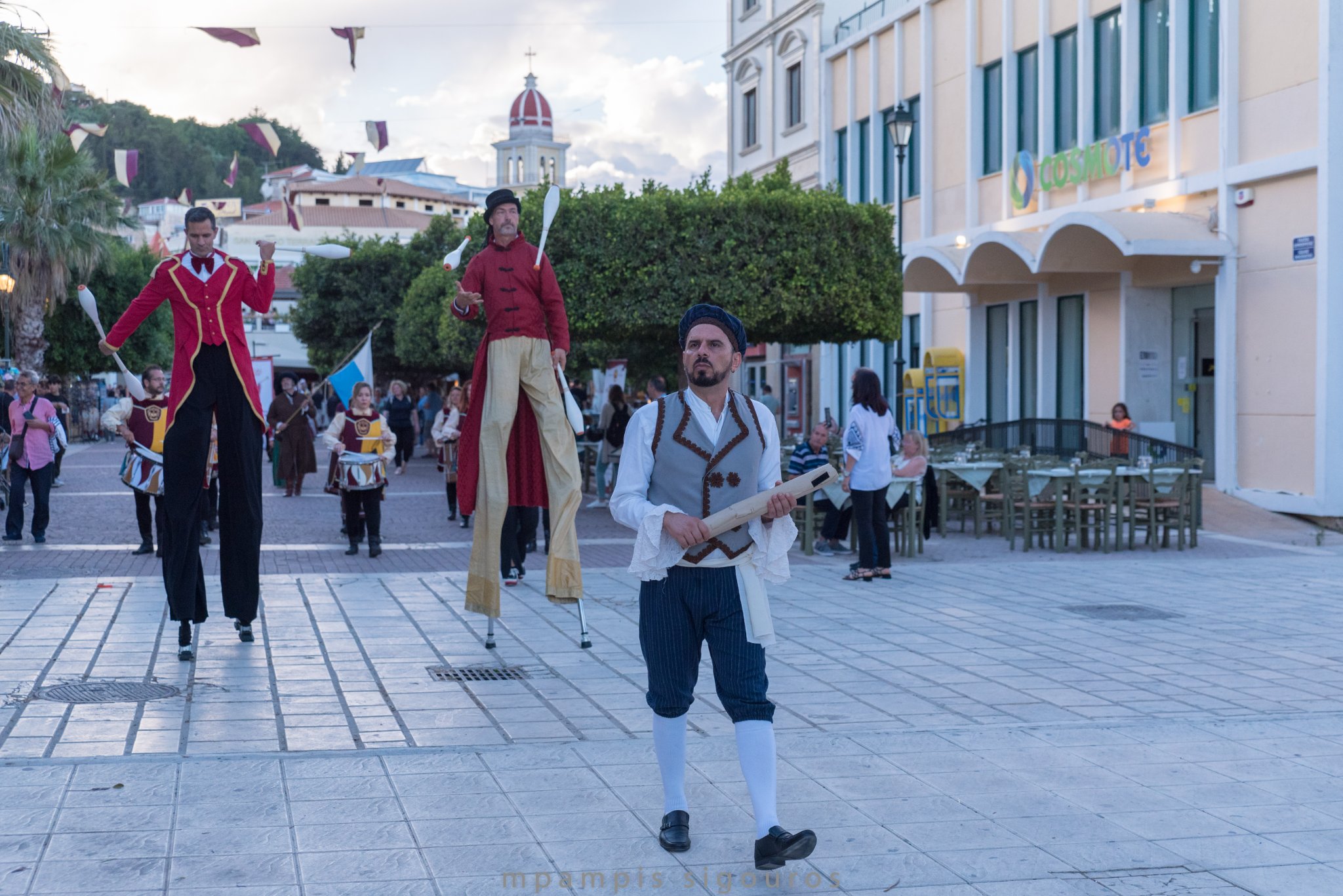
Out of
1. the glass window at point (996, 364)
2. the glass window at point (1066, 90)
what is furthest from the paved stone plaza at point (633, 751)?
the glass window at point (996, 364)

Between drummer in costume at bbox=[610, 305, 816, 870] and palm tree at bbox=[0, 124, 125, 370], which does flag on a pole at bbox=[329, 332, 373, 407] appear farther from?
palm tree at bbox=[0, 124, 125, 370]

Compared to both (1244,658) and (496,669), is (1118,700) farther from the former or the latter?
(496,669)

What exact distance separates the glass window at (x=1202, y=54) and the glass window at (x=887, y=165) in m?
9.60

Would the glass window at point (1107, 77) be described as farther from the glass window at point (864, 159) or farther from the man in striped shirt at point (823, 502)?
the man in striped shirt at point (823, 502)

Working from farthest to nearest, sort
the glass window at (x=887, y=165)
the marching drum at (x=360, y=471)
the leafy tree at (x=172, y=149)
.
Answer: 1. the leafy tree at (x=172, y=149)
2. the glass window at (x=887, y=165)
3. the marching drum at (x=360, y=471)

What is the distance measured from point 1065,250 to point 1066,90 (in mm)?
3882

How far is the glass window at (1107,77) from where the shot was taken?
21484 millimetres

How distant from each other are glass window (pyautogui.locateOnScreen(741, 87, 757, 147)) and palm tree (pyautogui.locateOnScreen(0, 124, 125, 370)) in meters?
16.0

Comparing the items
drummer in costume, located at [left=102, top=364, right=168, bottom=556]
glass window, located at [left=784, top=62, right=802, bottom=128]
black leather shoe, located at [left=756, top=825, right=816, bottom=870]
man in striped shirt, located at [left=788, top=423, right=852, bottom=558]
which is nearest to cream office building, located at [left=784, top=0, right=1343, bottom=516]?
glass window, located at [left=784, top=62, right=802, bottom=128]

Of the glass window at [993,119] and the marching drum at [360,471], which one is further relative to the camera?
the glass window at [993,119]

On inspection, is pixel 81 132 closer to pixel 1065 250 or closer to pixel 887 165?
pixel 887 165

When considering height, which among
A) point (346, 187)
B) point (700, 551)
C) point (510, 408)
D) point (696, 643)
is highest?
point (346, 187)

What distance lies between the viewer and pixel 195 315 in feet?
24.4

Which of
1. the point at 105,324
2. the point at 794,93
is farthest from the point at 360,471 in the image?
the point at 105,324
